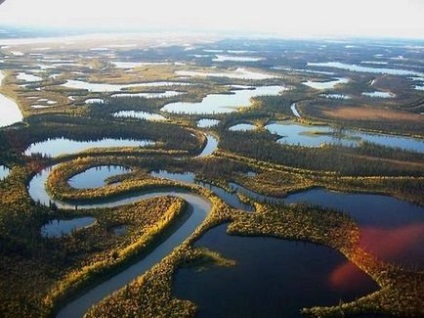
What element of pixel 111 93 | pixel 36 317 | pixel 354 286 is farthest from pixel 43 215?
pixel 111 93

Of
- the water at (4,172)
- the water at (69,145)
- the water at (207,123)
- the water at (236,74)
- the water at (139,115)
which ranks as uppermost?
the water at (236,74)

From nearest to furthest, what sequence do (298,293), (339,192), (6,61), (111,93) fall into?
1. (298,293)
2. (339,192)
3. (111,93)
4. (6,61)

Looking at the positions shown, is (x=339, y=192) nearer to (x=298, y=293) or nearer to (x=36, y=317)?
(x=298, y=293)

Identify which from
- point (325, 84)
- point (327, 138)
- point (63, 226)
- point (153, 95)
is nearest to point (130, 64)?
point (153, 95)

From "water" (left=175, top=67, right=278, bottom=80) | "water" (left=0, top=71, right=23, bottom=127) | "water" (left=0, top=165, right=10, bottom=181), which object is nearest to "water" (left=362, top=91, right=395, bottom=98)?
"water" (left=175, top=67, right=278, bottom=80)

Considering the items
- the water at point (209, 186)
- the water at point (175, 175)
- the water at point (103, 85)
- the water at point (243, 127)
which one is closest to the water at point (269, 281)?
the water at point (209, 186)

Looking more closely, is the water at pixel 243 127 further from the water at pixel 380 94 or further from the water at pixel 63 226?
the water at pixel 380 94

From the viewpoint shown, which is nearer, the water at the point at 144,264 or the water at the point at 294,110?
the water at the point at 144,264
